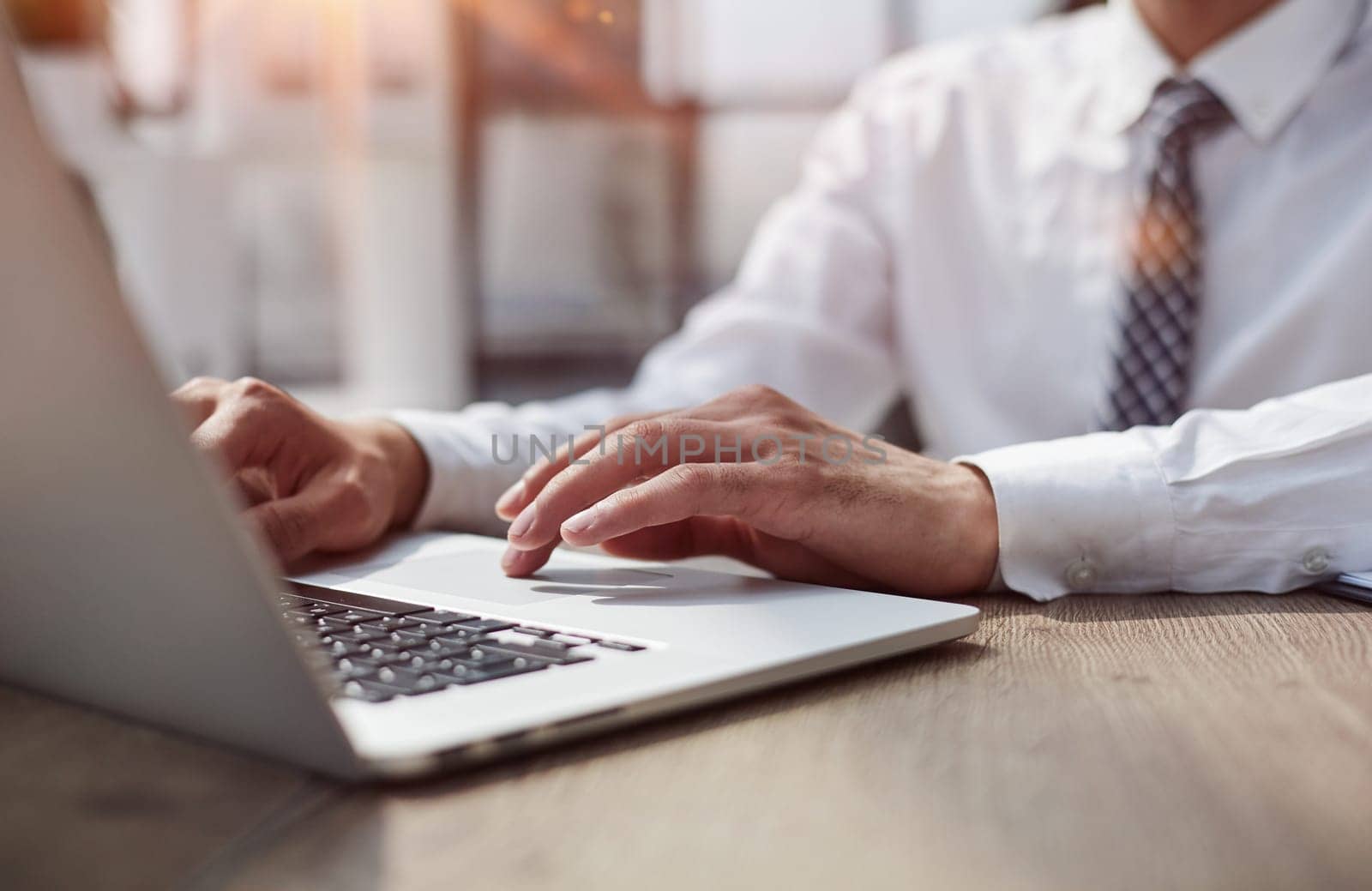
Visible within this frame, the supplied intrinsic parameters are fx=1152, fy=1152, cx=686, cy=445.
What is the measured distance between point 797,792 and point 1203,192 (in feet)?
3.35

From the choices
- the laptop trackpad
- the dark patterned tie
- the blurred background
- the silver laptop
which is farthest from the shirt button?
the blurred background

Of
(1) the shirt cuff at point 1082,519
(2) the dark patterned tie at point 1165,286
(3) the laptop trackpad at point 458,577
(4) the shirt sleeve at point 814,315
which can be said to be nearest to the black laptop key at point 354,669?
(3) the laptop trackpad at point 458,577

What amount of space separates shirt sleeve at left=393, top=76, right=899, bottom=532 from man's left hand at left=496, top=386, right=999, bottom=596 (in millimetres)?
467

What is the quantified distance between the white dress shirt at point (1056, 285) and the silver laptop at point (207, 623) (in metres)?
0.29

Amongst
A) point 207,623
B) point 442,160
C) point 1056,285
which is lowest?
point 442,160

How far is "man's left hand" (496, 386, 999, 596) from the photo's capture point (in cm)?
54

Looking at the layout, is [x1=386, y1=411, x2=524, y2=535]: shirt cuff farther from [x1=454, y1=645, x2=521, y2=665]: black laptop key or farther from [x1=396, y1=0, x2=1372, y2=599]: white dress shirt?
[x1=454, y1=645, x2=521, y2=665]: black laptop key

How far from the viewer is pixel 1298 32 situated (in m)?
1.09

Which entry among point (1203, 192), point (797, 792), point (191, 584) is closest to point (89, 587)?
point (191, 584)

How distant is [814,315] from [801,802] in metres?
1.05

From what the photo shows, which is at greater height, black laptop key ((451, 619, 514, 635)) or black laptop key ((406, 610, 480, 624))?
black laptop key ((451, 619, 514, 635))

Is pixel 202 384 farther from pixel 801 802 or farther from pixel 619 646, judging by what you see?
pixel 801 802

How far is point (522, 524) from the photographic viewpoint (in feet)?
1.76

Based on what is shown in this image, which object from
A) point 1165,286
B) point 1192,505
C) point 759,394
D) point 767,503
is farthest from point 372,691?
point 1165,286
